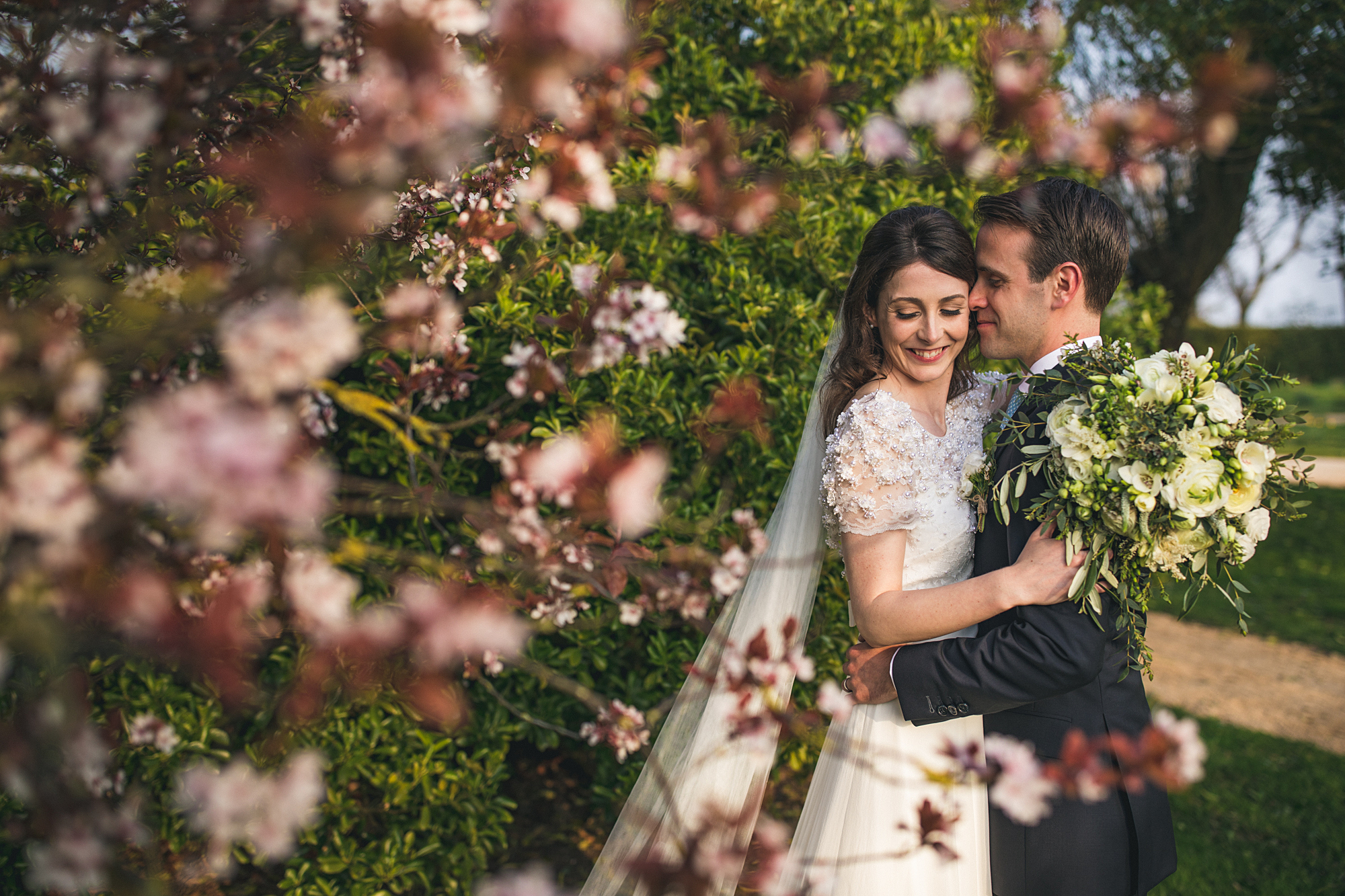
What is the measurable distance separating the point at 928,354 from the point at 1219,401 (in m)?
0.71

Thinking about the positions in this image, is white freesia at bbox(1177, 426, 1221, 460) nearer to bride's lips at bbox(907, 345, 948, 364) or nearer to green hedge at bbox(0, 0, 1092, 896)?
bride's lips at bbox(907, 345, 948, 364)

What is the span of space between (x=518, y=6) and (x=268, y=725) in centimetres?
279

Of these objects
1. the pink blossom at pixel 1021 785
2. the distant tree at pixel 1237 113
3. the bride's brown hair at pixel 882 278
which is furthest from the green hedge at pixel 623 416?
the distant tree at pixel 1237 113

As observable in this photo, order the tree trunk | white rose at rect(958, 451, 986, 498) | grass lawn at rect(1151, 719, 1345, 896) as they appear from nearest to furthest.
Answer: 1. white rose at rect(958, 451, 986, 498)
2. grass lawn at rect(1151, 719, 1345, 896)
3. the tree trunk

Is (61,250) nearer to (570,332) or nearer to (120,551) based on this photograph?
(120,551)

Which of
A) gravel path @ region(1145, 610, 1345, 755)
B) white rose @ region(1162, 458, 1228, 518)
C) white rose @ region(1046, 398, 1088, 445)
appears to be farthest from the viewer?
gravel path @ region(1145, 610, 1345, 755)

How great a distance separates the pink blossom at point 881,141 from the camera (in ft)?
8.80

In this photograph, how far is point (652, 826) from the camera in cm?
201

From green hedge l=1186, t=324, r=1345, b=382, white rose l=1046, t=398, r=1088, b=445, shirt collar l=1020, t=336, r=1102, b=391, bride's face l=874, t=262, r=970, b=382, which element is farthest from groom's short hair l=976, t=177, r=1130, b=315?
green hedge l=1186, t=324, r=1345, b=382

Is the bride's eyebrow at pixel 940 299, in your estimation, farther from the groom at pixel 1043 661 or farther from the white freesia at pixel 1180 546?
the white freesia at pixel 1180 546

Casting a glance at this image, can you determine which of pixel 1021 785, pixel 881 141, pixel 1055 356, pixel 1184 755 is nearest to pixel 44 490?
pixel 1021 785

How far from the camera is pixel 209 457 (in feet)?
2.54

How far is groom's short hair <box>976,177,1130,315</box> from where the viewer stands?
2152 millimetres

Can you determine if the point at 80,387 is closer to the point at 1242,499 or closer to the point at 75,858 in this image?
the point at 75,858
